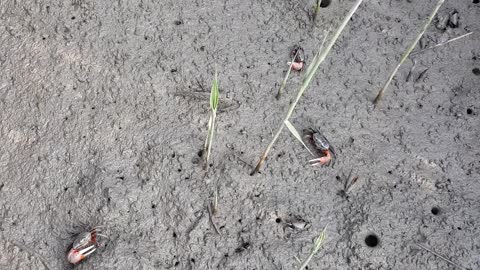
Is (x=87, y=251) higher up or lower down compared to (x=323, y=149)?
lower down

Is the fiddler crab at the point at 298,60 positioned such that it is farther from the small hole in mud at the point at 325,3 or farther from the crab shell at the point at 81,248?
the crab shell at the point at 81,248

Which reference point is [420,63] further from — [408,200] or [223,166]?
[223,166]

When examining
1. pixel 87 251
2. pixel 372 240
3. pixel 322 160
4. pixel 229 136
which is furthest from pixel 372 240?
pixel 87 251

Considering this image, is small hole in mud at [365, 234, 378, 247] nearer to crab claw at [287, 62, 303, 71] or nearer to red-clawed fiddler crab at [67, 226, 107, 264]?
crab claw at [287, 62, 303, 71]

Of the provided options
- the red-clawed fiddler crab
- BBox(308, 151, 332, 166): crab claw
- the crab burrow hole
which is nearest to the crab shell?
the red-clawed fiddler crab

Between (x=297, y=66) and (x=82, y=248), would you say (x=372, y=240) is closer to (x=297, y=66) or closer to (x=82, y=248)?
(x=297, y=66)

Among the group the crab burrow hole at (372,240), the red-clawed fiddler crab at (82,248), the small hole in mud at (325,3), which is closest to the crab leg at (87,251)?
the red-clawed fiddler crab at (82,248)
